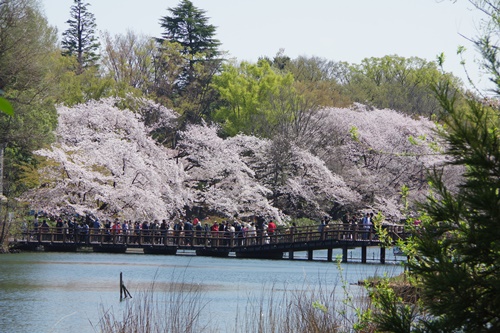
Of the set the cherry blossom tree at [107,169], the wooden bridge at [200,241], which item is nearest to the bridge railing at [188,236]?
the wooden bridge at [200,241]

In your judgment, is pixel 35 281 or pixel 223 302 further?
pixel 35 281

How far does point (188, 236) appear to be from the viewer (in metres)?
41.7

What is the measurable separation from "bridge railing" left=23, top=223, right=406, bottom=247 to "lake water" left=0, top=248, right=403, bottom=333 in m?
0.84

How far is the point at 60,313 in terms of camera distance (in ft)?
67.5

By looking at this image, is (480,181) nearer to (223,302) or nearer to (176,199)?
(223,302)

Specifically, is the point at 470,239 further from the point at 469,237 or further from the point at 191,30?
the point at 191,30

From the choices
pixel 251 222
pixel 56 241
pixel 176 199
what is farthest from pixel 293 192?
pixel 56 241

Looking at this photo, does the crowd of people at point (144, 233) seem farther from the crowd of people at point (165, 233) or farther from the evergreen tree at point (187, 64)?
the evergreen tree at point (187, 64)

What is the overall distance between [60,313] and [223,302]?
4398 millimetres

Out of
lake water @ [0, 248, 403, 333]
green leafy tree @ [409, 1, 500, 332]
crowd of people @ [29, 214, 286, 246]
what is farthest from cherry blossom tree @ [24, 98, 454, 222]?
green leafy tree @ [409, 1, 500, 332]

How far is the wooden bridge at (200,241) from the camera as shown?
133 ft

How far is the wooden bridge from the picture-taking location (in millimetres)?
40688

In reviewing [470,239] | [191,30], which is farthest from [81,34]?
[470,239]

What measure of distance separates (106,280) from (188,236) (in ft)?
45.8
